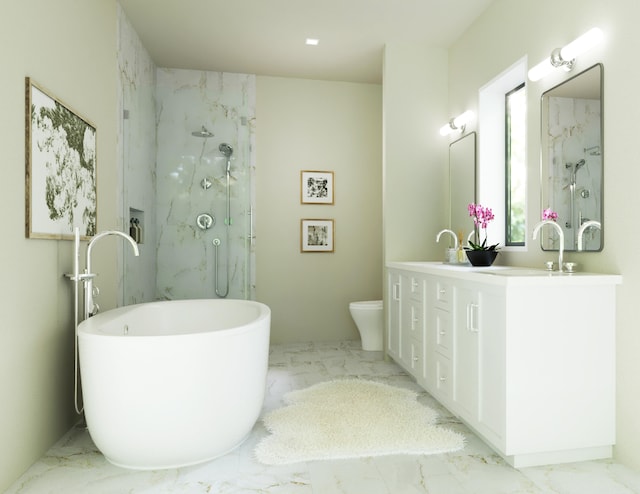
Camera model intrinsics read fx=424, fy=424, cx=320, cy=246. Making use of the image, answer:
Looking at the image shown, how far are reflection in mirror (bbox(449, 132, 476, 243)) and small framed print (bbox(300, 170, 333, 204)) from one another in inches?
52.0

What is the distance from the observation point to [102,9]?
280 centimetres

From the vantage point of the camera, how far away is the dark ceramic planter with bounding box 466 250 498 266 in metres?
2.77

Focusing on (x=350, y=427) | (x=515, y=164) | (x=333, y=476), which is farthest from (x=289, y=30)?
(x=333, y=476)

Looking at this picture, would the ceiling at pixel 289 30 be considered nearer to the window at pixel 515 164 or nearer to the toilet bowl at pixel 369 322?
the window at pixel 515 164

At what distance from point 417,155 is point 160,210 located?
8.35 feet

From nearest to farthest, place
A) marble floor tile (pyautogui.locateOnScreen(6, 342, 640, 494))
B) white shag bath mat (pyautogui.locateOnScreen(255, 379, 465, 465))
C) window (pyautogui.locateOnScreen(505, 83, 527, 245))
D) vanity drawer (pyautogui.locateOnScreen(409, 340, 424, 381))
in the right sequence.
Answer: marble floor tile (pyautogui.locateOnScreen(6, 342, 640, 494)) < white shag bath mat (pyautogui.locateOnScreen(255, 379, 465, 465)) < vanity drawer (pyautogui.locateOnScreen(409, 340, 424, 381)) < window (pyautogui.locateOnScreen(505, 83, 527, 245))

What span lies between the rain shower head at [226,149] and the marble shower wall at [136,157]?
64 cm

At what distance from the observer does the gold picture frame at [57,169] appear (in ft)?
6.41

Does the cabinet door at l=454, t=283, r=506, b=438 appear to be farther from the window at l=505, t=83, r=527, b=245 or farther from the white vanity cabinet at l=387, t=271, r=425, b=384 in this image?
the window at l=505, t=83, r=527, b=245

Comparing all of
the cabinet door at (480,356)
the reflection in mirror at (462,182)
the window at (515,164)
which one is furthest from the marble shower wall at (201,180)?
the cabinet door at (480,356)

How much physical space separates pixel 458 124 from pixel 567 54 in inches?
49.3

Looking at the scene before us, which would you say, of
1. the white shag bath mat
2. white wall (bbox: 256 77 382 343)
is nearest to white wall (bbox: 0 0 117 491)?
the white shag bath mat

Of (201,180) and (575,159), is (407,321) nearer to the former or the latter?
(575,159)

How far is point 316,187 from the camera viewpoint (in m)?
4.48
